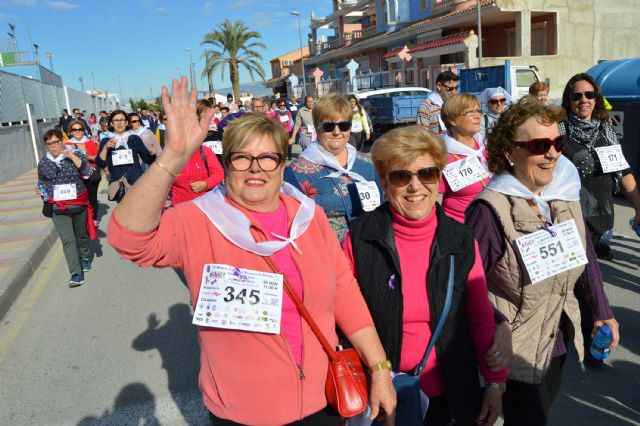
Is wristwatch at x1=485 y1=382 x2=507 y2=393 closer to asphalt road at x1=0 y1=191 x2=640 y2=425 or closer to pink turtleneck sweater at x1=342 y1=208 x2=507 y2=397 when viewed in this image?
pink turtleneck sweater at x1=342 y1=208 x2=507 y2=397

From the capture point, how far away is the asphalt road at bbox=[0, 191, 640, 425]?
3350 mm

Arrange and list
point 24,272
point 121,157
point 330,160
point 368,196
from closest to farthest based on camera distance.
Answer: point 368,196
point 330,160
point 24,272
point 121,157

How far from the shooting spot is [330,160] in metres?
3.37

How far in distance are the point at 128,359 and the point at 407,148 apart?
10.6ft

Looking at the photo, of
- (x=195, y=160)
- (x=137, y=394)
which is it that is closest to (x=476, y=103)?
(x=195, y=160)

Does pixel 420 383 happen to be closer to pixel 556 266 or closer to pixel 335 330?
pixel 335 330

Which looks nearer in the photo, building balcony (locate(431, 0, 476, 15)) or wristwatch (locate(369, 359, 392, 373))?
wristwatch (locate(369, 359, 392, 373))

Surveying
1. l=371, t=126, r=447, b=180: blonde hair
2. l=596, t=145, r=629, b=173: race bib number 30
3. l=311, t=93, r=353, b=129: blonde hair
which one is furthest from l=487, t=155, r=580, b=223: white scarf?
l=596, t=145, r=629, b=173: race bib number 30

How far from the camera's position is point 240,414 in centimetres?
183

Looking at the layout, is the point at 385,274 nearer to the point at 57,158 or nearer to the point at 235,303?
the point at 235,303

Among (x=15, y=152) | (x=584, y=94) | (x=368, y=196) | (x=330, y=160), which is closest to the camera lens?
(x=368, y=196)

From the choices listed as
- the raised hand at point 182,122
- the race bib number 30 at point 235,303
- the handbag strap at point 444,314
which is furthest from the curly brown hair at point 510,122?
the raised hand at point 182,122

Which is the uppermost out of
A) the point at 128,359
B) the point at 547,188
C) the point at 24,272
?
the point at 547,188

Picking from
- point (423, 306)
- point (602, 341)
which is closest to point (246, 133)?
point (423, 306)
